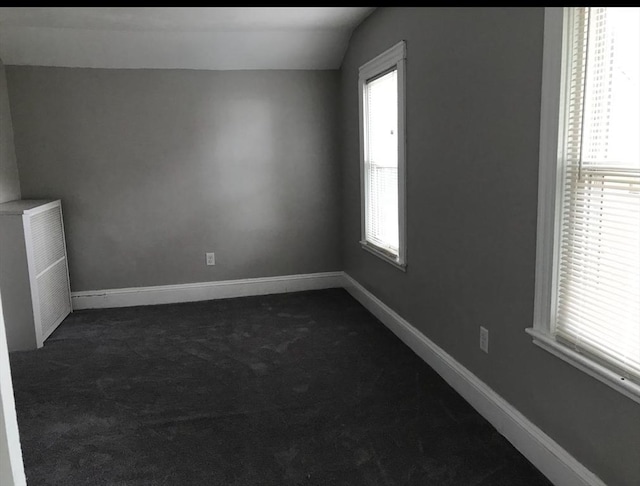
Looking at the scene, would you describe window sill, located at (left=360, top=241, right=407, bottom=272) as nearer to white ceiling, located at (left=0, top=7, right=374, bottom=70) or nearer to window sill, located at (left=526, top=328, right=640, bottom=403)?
window sill, located at (left=526, top=328, right=640, bottom=403)

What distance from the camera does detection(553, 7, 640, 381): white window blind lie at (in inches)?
65.4

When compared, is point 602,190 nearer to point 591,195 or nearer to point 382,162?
point 591,195

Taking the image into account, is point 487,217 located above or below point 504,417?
above

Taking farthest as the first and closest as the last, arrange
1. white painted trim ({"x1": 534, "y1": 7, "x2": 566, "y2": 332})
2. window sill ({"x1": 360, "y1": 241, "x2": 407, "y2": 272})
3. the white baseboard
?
1. window sill ({"x1": 360, "y1": 241, "x2": 407, "y2": 272})
2. the white baseboard
3. white painted trim ({"x1": 534, "y1": 7, "x2": 566, "y2": 332})

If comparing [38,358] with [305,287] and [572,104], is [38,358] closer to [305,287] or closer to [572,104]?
[305,287]

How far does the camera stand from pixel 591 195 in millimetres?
1835

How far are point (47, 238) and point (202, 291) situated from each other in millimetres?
1397

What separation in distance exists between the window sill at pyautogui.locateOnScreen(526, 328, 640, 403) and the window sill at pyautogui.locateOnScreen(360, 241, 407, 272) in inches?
55.7

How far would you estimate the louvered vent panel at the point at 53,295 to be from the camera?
3881 millimetres

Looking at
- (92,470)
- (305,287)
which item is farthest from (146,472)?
(305,287)

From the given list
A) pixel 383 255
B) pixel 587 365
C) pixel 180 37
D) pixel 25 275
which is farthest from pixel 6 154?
pixel 587 365

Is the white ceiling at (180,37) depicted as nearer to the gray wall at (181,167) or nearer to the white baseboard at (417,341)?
the gray wall at (181,167)

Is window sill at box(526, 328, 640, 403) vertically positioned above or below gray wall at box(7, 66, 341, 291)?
below

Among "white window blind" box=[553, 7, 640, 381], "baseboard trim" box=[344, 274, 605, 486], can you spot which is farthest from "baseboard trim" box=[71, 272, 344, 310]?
"white window blind" box=[553, 7, 640, 381]
